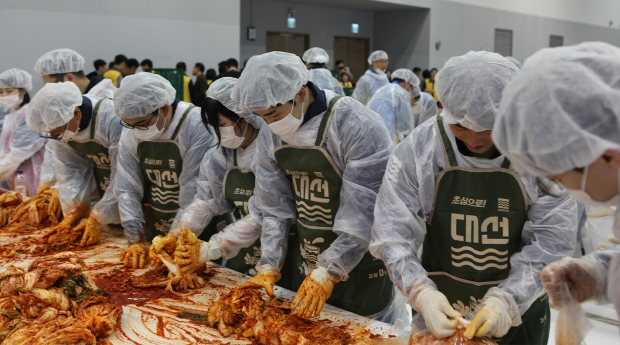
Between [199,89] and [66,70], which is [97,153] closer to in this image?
[66,70]

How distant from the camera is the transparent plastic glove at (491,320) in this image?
1531mm

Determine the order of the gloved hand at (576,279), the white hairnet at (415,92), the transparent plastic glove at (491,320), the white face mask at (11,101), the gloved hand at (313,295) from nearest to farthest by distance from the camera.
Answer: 1. the gloved hand at (576,279)
2. the transparent plastic glove at (491,320)
3. the gloved hand at (313,295)
4. the white face mask at (11,101)
5. the white hairnet at (415,92)

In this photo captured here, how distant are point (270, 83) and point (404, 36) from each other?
12.9 metres

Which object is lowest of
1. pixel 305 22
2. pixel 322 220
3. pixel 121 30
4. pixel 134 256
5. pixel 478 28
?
pixel 134 256

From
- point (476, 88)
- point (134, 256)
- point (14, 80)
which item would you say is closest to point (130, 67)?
point (14, 80)

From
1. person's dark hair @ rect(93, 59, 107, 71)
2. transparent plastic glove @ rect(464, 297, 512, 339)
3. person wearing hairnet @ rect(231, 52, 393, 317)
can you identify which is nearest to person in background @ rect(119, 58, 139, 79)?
person's dark hair @ rect(93, 59, 107, 71)

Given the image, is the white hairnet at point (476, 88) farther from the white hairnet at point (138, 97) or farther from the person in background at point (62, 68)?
the person in background at point (62, 68)

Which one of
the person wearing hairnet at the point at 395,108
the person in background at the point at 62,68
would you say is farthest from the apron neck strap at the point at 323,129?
the person wearing hairnet at the point at 395,108

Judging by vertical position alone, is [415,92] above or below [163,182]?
above

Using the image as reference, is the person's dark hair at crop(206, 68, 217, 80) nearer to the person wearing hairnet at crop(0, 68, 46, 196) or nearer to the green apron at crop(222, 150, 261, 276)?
the person wearing hairnet at crop(0, 68, 46, 196)

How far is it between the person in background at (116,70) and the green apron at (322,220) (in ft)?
19.5

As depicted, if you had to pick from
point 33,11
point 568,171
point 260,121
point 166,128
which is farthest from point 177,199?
point 33,11

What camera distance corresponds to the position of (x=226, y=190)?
2727mm

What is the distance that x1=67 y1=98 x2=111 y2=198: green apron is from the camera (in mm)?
3225
